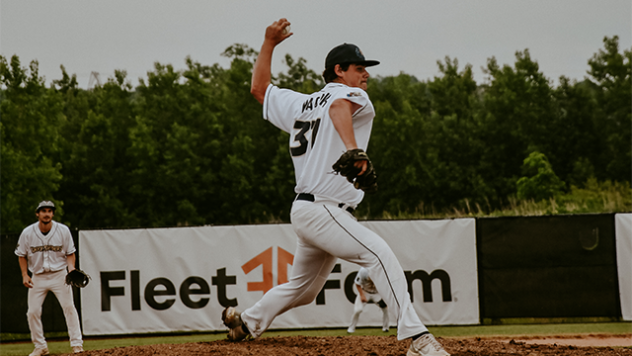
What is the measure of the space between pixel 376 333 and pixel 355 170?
7.54 meters

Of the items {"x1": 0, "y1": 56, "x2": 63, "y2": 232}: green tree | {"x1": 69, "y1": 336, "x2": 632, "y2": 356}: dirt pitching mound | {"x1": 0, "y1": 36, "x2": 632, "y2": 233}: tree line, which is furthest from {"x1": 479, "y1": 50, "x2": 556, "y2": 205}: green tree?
{"x1": 69, "y1": 336, "x2": 632, "y2": 356}: dirt pitching mound

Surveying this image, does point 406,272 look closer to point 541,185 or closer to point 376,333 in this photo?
point 376,333

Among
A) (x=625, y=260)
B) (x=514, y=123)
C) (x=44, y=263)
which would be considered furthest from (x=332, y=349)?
(x=514, y=123)

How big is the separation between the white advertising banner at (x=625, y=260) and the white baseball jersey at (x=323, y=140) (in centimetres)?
856

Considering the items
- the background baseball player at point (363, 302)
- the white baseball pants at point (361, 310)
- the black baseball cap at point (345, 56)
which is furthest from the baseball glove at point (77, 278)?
the black baseball cap at point (345, 56)

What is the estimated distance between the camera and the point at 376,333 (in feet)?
35.2

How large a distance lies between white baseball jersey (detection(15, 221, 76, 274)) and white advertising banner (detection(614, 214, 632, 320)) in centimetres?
929

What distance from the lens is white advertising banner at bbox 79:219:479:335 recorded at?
11.2 metres

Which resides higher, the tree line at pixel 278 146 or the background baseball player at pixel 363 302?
the tree line at pixel 278 146

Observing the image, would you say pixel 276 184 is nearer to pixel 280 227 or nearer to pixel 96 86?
pixel 96 86

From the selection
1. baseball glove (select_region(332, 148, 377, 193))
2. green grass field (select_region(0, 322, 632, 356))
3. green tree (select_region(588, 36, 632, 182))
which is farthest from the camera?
green tree (select_region(588, 36, 632, 182))

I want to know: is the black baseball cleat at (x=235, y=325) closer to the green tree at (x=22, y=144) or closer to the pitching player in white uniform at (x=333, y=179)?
the pitching player in white uniform at (x=333, y=179)

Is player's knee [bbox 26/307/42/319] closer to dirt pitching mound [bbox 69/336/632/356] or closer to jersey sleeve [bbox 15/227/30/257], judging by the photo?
jersey sleeve [bbox 15/227/30/257]

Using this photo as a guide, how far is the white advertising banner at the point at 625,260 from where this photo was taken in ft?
35.7
